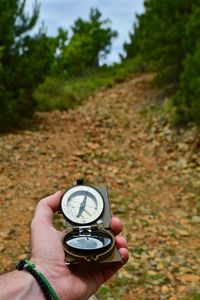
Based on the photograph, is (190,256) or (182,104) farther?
(182,104)

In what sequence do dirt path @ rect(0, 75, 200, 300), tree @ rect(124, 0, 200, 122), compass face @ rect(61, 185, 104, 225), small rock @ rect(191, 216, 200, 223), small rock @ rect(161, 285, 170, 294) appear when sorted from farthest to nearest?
1. tree @ rect(124, 0, 200, 122)
2. small rock @ rect(191, 216, 200, 223)
3. dirt path @ rect(0, 75, 200, 300)
4. small rock @ rect(161, 285, 170, 294)
5. compass face @ rect(61, 185, 104, 225)

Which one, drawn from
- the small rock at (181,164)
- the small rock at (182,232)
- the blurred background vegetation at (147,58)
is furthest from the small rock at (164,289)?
the blurred background vegetation at (147,58)

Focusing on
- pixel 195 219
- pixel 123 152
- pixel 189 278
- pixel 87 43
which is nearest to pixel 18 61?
pixel 123 152

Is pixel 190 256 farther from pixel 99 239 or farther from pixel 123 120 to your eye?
pixel 123 120

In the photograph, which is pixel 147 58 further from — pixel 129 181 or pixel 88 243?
pixel 88 243

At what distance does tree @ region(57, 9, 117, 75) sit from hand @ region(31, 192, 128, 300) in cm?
2745

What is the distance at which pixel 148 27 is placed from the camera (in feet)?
33.7

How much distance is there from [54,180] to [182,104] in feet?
10.0

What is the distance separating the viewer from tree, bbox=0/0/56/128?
26.6 ft

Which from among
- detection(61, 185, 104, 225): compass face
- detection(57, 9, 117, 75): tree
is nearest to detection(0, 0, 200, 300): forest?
detection(61, 185, 104, 225): compass face

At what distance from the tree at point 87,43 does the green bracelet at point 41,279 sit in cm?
2765

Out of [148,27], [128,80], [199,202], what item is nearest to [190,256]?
[199,202]

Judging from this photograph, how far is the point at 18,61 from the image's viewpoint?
28.0 ft

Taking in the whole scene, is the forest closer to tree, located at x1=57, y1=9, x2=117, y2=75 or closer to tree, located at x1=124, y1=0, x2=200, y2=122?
tree, located at x1=124, y1=0, x2=200, y2=122
